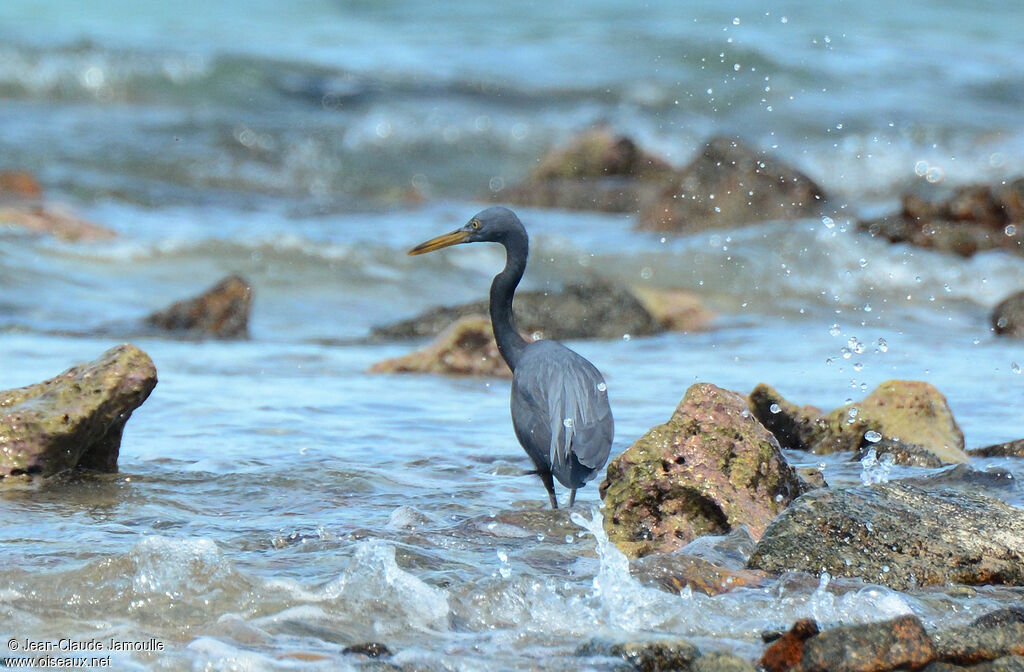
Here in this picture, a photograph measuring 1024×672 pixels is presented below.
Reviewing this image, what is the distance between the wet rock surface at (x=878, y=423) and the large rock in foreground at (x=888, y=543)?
1339 millimetres

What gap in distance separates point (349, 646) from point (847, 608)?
1.27 metres

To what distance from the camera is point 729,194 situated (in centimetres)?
1327

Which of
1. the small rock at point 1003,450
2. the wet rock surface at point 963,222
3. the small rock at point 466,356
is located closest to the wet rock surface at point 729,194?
the wet rock surface at point 963,222

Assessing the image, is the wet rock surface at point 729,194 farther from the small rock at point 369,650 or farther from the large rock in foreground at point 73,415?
the small rock at point 369,650

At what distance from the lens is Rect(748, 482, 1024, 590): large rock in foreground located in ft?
12.5

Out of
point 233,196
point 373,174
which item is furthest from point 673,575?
point 373,174

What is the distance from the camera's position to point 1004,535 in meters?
3.92

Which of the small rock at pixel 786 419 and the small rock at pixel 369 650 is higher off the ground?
the small rock at pixel 786 419

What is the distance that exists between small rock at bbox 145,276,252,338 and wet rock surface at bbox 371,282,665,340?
2.78ft

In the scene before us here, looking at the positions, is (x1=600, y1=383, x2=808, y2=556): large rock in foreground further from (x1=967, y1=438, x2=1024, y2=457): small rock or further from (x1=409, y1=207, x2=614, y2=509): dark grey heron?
(x1=967, y1=438, x2=1024, y2=457): small rock

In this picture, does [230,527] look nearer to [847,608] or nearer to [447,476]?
[447,476]

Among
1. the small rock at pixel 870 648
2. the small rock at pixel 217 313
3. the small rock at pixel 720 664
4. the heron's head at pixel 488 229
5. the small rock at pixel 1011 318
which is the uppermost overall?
the heron's head at pixel 488 229

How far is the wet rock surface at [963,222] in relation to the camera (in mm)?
11797

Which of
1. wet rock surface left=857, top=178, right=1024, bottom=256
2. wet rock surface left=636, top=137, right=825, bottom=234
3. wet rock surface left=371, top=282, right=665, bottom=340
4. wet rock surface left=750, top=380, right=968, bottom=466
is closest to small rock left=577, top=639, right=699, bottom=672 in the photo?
wet rock surface left=750, top=380, right=968, bottom=466
